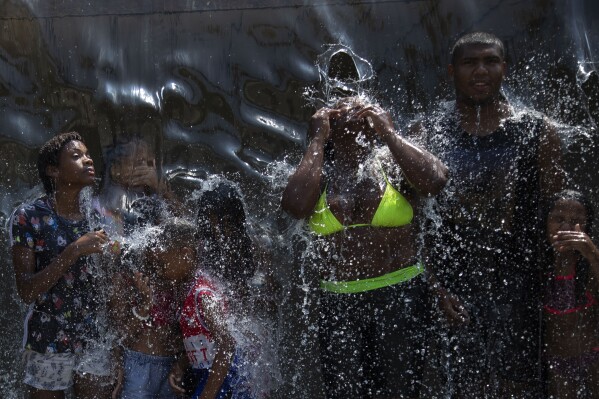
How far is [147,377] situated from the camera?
377 centimetres

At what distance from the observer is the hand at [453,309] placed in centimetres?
363

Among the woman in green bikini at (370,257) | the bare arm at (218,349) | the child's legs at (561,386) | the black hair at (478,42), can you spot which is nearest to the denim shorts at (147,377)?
the bare arm at (218,349)

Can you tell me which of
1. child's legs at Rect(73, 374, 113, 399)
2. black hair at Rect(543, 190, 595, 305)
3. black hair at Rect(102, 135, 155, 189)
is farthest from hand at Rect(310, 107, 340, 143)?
child's legs at Rect(73, 374, 113, 399)

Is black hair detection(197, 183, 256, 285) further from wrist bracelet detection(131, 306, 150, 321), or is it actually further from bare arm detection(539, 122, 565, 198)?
bare arm detection(539, 122, 565, 198)

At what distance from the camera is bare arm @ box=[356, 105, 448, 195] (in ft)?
11.7

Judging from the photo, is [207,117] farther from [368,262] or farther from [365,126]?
[368,262]

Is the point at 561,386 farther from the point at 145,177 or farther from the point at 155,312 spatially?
the point at 145,177

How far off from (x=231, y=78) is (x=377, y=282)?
1567 millimetres

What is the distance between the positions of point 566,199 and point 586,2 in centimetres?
114

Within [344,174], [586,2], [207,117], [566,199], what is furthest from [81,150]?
[586,2]

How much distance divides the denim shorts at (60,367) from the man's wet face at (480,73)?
1.80 meters

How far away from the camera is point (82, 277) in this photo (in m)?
3.93

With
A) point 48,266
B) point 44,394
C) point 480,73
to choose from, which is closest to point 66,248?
point 48,266

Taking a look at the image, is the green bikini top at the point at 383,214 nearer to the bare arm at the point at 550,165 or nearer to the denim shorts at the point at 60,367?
the bare arm at the point at 550,165
